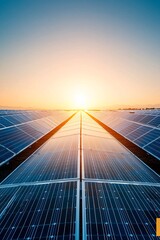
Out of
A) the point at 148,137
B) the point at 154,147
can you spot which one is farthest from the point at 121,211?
the point at 148,137

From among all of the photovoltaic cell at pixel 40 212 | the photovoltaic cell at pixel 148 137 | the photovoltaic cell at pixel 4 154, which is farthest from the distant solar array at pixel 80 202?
the photovoltaic cell at pixel 148 137

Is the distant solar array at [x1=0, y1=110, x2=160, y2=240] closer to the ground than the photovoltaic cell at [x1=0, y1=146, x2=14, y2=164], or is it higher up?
higher up

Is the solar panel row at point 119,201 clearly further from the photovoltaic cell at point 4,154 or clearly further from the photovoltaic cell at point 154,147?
the photovoltaic cell at point 4,154

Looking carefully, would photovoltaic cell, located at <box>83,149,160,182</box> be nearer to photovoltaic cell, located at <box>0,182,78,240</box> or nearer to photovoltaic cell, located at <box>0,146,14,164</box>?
photovoltaic cell, located at <box>0,182,78,240</box>

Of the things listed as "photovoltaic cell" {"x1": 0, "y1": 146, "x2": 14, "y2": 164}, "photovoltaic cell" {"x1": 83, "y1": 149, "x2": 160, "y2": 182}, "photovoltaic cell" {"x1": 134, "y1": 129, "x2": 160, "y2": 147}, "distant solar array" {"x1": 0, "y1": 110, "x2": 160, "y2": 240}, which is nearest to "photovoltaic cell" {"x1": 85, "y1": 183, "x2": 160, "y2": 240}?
"distant solar array" {"x1": 0, "y1": 110, "x2": 160, "y2": 240}

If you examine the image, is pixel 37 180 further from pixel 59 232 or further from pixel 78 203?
pixel 59 232

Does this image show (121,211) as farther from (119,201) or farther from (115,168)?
(115,168)

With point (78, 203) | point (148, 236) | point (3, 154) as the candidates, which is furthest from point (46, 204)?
point (3, 154)
